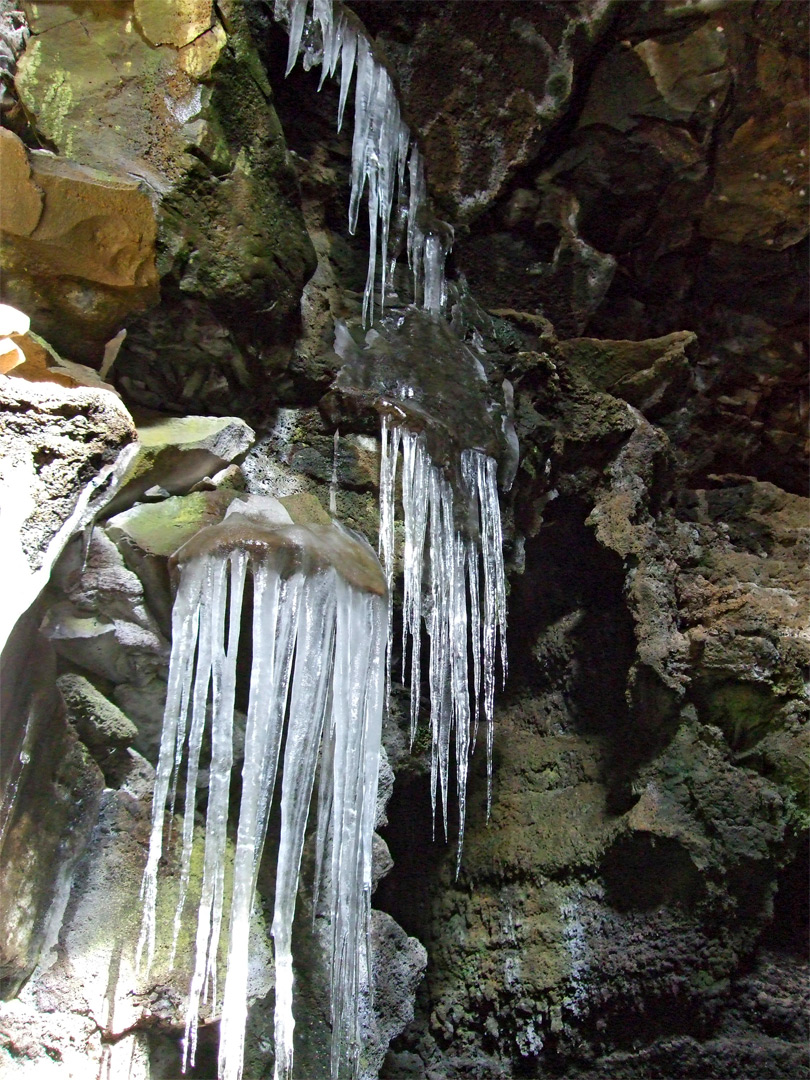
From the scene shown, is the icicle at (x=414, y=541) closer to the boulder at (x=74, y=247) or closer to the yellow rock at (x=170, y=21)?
the boulder at (x=74, y=247)

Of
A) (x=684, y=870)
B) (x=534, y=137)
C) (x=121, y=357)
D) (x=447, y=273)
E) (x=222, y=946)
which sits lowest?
(x=222, y=946)

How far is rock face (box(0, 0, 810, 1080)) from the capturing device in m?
2.27

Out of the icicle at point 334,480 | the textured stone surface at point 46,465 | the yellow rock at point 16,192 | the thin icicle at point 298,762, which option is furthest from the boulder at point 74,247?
the thin icicle at point 298,762

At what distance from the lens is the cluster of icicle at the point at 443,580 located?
2.95m

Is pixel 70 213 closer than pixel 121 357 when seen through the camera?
Yes

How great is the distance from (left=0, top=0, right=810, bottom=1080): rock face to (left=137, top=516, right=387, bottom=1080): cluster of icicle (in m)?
0.17

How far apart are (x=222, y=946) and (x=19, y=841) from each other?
65 centimetres

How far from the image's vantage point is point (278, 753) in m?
2.37

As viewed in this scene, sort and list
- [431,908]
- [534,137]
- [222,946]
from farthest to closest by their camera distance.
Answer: [534,137] → [431,908] → [222,946]

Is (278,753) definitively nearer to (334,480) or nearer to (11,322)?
(334,480)

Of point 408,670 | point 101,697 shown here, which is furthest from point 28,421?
point 408,670

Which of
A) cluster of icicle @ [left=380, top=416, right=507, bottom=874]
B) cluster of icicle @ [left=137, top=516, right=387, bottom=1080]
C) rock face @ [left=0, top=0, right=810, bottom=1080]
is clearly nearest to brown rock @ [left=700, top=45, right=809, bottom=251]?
rock face @ [left=0, top=0, right=810, bottom=1080]

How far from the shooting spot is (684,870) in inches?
118

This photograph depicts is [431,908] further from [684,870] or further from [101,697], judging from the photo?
[101,697]
